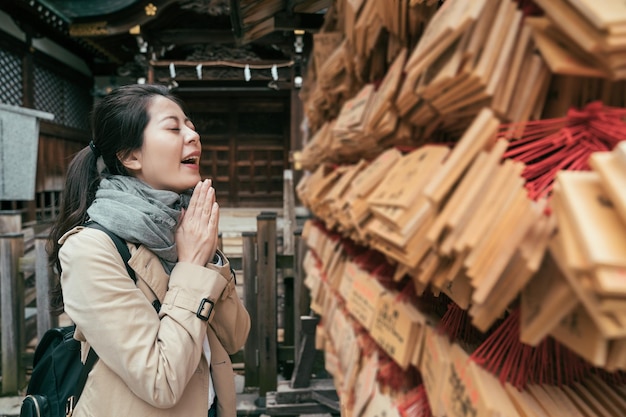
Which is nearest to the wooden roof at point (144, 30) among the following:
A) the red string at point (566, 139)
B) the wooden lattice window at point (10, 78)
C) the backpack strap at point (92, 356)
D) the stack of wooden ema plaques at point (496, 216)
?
the wooden lattice window at point (10, 78)

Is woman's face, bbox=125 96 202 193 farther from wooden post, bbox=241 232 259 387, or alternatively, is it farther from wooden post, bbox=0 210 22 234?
wooden post, bbox=0 210 22 234

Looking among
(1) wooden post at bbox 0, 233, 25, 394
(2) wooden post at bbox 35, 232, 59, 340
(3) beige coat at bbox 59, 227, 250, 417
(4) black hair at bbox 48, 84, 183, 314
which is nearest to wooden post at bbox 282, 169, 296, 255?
(2) wooden post at bbox 35, 232, 59, 340

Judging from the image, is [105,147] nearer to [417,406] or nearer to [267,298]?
[417,406]

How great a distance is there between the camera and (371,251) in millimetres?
2125

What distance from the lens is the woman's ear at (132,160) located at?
1.45 m

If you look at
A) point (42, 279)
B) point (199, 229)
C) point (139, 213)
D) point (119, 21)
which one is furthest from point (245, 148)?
point (139, 213)

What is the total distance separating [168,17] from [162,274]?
24.8 ft

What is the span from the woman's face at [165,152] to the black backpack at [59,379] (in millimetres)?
252

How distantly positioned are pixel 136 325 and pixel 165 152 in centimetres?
A: 57

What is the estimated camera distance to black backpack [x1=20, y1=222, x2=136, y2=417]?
4.22 feet

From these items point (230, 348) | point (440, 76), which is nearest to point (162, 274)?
point (230, 348)

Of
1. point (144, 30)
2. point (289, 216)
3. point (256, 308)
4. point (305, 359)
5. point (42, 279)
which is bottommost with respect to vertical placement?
point (305, 359)

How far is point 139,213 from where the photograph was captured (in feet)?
4.28

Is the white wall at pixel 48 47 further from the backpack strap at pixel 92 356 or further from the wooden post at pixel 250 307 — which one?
the backpack strap at pixel 92 356
